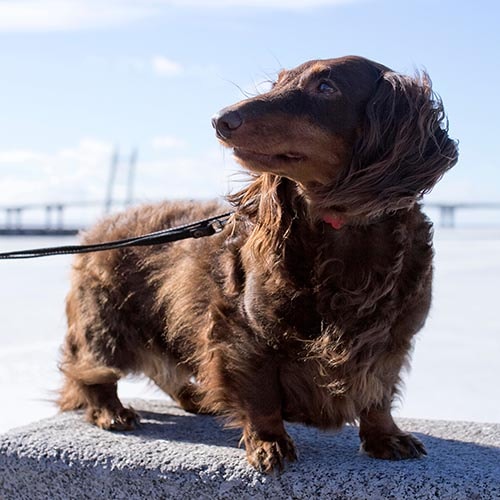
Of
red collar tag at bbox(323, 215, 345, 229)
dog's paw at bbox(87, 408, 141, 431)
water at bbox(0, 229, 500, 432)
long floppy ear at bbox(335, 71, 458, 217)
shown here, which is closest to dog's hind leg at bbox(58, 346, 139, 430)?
dog's paw at bbox(87, 408, 141, 431)

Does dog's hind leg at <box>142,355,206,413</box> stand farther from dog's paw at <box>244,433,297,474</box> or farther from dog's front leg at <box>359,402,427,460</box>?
dog's front leg at <box>359,402,427,460</box>

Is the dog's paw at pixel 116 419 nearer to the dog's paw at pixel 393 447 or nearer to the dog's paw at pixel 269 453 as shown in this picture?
the dog's paw at pixel 269 453

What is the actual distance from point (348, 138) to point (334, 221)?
0.77 ft

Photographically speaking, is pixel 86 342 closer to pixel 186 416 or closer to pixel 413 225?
pixel 186 416

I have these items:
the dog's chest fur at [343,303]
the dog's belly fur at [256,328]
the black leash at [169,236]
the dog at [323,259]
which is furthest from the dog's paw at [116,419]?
the dog's chest fur at [343,303]

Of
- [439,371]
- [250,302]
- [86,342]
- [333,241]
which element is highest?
[333,241]

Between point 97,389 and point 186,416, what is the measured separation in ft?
1.27

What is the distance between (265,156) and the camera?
2.22 metres

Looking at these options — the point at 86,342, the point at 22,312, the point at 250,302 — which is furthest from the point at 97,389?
the point at 22,312

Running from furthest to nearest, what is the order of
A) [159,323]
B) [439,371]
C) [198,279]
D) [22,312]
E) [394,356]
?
[22,312]
[439,371]
[159,323]
[198,279]
[394,356]

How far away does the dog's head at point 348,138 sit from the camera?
2230 millimetres

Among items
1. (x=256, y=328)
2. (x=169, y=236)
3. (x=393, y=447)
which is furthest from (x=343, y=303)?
(x=169, y=236)

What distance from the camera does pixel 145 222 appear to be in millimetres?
3404

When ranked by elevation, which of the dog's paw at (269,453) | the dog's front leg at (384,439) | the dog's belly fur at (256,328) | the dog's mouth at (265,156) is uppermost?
the dog's mouth at (265,156)
